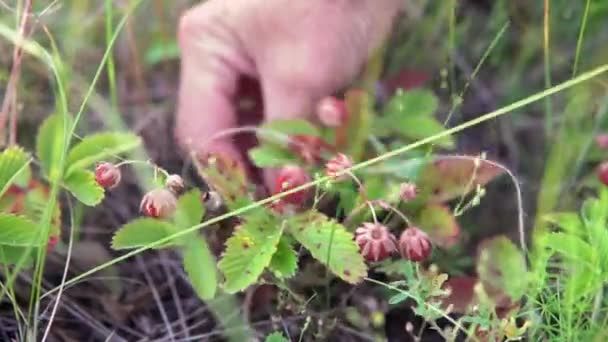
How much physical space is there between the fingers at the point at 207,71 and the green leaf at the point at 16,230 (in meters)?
0.32

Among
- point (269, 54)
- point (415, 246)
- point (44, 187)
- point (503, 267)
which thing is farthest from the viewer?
point (269, 54)

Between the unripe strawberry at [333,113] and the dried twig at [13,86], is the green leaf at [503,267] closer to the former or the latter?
the unripe strawberry at [333,113]

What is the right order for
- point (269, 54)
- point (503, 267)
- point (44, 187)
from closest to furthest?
point (503, 267) → point (44, 187) → point (269, 54)

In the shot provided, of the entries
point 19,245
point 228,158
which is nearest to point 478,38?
point 228,158

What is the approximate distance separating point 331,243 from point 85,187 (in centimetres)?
26

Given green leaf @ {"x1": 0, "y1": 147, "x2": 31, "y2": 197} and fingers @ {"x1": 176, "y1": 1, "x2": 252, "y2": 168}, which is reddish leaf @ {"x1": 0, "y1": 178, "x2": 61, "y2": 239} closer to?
green leaf @ {"x1": 0, "y1": 147, "x2": 31, "y2": 197}

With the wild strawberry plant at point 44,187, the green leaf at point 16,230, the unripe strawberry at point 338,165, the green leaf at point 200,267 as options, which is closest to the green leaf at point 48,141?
the wild strawberry plant at point 44,187

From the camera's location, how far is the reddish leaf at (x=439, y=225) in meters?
1.02

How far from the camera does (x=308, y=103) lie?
1211mm

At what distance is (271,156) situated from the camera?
3.59 feet

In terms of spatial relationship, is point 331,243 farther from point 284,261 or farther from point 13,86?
point 13,86

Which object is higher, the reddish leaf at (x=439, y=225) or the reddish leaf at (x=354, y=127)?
the reddish leaf at (x=354, y=127)

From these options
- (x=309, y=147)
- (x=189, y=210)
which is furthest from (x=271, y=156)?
(x=189, y=210)

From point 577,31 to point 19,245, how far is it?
3.48 feet
